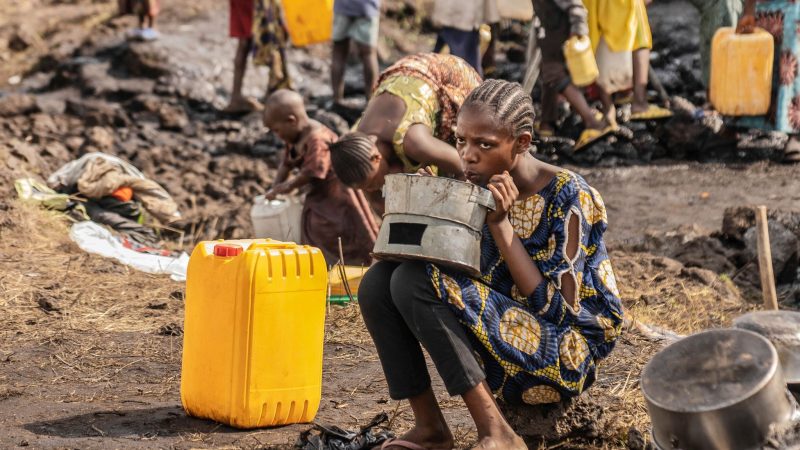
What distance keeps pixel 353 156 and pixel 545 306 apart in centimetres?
174

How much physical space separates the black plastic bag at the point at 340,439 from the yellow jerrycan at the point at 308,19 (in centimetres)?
604

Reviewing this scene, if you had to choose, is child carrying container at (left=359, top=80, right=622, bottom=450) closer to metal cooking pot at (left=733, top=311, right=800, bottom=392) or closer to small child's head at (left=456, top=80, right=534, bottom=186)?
small child's head at (left=456, top=80, right=534, bottom=186)

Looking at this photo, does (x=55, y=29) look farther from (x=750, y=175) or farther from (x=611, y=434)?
(x=611, y=434)

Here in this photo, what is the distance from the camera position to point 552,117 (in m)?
8.45

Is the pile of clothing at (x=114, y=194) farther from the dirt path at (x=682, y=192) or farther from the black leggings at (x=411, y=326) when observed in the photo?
the black leggings at (x=411, y=326)

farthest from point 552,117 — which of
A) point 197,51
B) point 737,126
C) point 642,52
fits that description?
point 197,51

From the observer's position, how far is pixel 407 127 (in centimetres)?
474

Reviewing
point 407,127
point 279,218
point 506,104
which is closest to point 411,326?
point 506,104

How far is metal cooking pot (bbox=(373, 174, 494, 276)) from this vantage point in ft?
9.54

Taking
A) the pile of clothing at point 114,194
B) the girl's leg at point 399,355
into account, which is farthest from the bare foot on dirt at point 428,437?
the pile of clothing at point 114,194

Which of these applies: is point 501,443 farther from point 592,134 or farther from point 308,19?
point 308,19

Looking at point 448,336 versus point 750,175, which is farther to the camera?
point 750,175

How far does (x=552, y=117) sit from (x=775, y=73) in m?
1.57

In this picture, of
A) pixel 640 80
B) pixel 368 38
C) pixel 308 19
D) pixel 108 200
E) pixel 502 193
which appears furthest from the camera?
pixel 308 19
